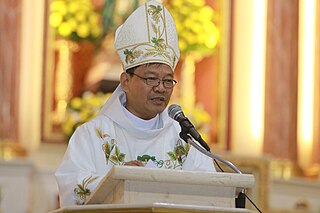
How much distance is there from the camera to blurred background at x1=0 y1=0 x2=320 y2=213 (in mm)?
9570

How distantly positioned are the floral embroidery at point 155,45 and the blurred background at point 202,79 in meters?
3.72

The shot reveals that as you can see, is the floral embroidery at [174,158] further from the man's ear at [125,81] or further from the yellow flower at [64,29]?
the yellow flower at [64,29]

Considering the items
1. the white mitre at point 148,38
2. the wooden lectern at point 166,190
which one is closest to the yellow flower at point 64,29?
the white mitre at point 148,38

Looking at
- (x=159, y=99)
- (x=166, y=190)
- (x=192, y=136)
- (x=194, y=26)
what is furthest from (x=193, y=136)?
(x=194, y=26)

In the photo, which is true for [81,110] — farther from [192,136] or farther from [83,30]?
[192,136]

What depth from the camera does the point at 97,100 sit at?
910 cm

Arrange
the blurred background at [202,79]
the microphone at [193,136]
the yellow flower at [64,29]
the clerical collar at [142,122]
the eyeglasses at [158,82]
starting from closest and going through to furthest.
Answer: the microphone at [193,136] → the eyeglasses at [158,82] → the clerical collar at [142,122] → the blurred background at [202,79] → the yellow flower at [64,29]

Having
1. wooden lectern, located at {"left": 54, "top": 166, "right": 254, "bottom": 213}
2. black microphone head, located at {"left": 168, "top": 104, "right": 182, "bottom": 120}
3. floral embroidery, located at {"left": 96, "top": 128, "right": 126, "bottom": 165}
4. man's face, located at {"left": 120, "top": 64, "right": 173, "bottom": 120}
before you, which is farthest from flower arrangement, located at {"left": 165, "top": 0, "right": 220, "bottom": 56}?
wooden lectern, located at {"left": 54, "top": 166, "right": 254, "bottom": 213}

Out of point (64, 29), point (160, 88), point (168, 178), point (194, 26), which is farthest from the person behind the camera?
point (194, 26)

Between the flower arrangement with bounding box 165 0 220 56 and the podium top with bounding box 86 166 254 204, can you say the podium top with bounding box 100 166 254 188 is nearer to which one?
the podium top with bounding box 86 166 254 204

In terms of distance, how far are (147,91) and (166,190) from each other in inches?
33.7

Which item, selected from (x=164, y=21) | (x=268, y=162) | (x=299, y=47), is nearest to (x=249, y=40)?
(x=299, y=47)

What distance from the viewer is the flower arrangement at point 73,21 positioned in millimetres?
9719

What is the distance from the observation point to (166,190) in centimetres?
430
